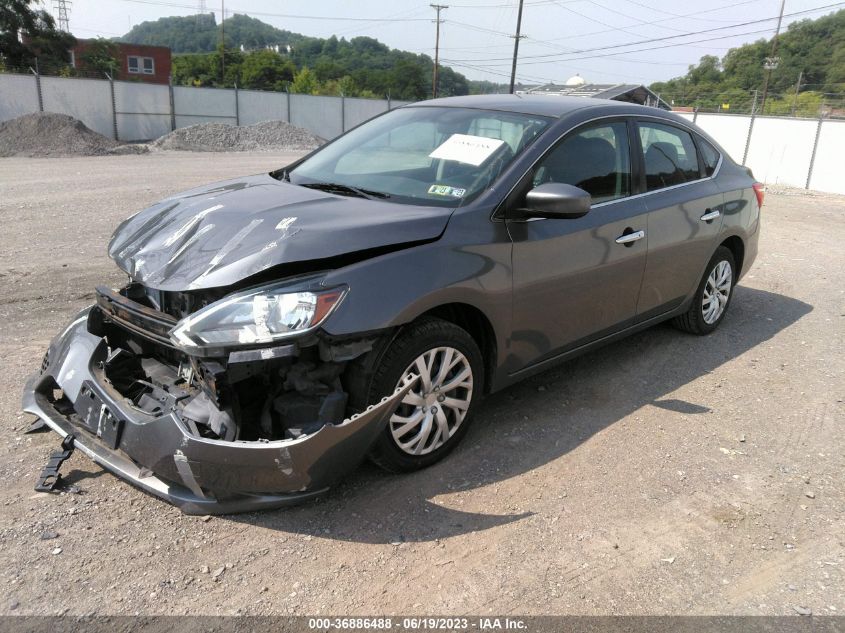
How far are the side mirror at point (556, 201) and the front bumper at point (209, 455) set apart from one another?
1.21 meters

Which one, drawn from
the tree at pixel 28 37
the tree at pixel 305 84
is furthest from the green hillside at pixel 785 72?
the tree at pixel 28 37

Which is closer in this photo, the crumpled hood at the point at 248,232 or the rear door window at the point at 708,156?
the crumpled hood at the point at 248,232

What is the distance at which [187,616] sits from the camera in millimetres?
2537

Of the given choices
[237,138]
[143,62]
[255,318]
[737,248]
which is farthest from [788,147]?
[143,62]

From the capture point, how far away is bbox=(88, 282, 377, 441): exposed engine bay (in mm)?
2863

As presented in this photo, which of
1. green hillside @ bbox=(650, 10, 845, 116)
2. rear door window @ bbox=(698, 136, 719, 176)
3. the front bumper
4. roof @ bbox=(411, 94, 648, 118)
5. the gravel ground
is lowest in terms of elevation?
the gravel ground

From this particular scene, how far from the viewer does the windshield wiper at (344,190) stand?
12.5ft

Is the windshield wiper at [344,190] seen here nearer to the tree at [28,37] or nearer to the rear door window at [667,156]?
the rear door window at [667,156]

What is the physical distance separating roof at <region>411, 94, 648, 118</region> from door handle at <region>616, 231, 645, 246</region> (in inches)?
33.9

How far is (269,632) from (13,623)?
0.92 meters

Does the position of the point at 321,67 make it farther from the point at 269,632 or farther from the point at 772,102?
the point at 269,632

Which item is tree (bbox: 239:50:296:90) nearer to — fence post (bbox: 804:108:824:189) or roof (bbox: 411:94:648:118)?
fence post (bbox: 804:108:824:189)

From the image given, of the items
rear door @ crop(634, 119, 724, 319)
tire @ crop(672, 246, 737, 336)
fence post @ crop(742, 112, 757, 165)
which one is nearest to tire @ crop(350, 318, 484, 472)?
rear door @ crop(634, 119, 724, 319)

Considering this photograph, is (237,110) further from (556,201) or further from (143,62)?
(143,62)
